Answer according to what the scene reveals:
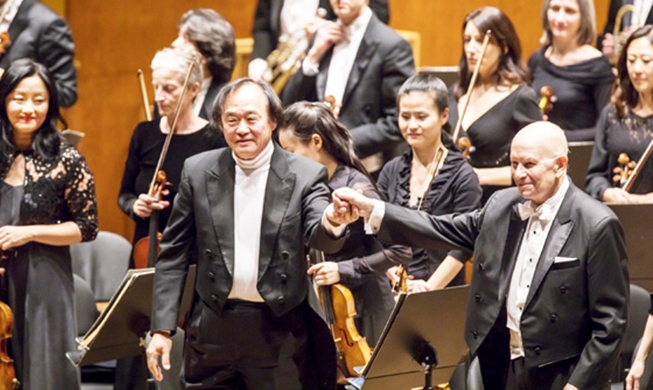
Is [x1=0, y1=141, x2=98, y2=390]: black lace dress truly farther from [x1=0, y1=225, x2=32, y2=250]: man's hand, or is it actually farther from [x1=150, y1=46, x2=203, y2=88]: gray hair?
[x1=150, y1=46, x2=203, y2=88]: gray hair

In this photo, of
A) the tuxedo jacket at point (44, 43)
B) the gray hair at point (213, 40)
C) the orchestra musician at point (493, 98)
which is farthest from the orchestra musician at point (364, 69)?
the tuxedo jacket at point (44, 43)

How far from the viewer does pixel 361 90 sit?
5.09 metres

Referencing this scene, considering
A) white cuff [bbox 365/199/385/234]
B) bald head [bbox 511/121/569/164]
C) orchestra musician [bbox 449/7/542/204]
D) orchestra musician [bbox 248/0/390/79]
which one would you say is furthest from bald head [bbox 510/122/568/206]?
orchestra musician [bbox 248/0/390/79]

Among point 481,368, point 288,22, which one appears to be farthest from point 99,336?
point 288,22

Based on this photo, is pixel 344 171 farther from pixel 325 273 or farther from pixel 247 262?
pixel 247 262

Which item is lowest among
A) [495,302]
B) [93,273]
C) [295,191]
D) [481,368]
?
[93,273]

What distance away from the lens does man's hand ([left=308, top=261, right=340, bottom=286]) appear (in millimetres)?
4047

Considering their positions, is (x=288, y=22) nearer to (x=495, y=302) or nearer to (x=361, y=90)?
(x=361, y=90)

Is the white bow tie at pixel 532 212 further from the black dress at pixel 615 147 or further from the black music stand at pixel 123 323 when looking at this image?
the black dress at pixel 615 147

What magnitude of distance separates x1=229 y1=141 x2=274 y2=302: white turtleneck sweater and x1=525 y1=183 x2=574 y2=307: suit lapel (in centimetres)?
79

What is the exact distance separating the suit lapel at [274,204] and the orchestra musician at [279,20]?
6.97ft

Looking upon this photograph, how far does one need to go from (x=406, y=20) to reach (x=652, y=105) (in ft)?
8.21

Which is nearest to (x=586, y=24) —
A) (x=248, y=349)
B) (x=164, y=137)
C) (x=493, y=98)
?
(x=493, y=98)

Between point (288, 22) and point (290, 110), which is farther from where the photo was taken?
point (288, 22)
